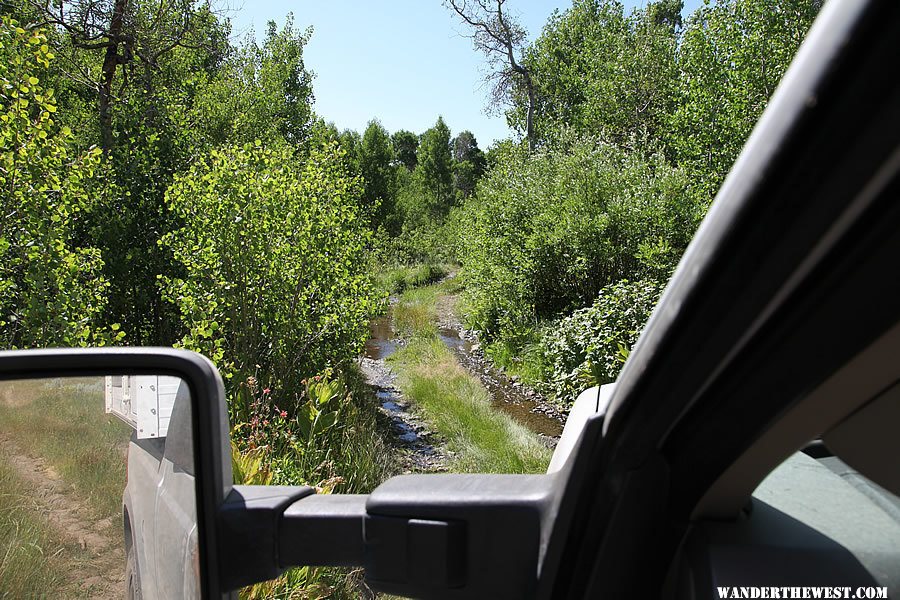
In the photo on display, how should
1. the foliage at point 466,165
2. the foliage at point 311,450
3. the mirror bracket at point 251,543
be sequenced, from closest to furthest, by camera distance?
the mirror bracket at point 251,543
the foliage at point 311,450
the foliage at point 466,165

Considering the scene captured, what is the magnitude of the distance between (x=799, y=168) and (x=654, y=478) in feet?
1.57

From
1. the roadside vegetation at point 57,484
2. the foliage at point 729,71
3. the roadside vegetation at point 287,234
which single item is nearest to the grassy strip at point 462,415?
the roadside vegetation at point 287,234

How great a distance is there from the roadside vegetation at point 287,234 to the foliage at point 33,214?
17mm

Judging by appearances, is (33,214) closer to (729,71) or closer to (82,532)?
(82,532)

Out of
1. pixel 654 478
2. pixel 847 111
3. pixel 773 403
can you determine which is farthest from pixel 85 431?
pixel 847 111

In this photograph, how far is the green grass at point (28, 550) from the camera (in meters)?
1.15

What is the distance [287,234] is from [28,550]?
565 cm

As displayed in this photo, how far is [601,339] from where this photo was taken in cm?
950

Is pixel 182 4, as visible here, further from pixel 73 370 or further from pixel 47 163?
pixel 73 370

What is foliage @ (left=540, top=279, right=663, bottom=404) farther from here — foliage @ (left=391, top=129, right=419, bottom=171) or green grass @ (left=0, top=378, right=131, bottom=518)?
foliage @ (left=391, top=129, right=419, bottom=171)

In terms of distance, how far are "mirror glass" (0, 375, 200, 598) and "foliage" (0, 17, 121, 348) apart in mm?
3224

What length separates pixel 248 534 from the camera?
1057 millimetres

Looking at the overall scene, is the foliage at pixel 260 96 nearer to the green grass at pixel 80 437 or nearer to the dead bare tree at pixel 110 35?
the dead bare tree at pixel 110 35

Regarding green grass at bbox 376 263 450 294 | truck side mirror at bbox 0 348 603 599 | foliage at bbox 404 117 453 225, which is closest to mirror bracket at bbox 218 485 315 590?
truck side mirror at bbox 0 348 603 599
